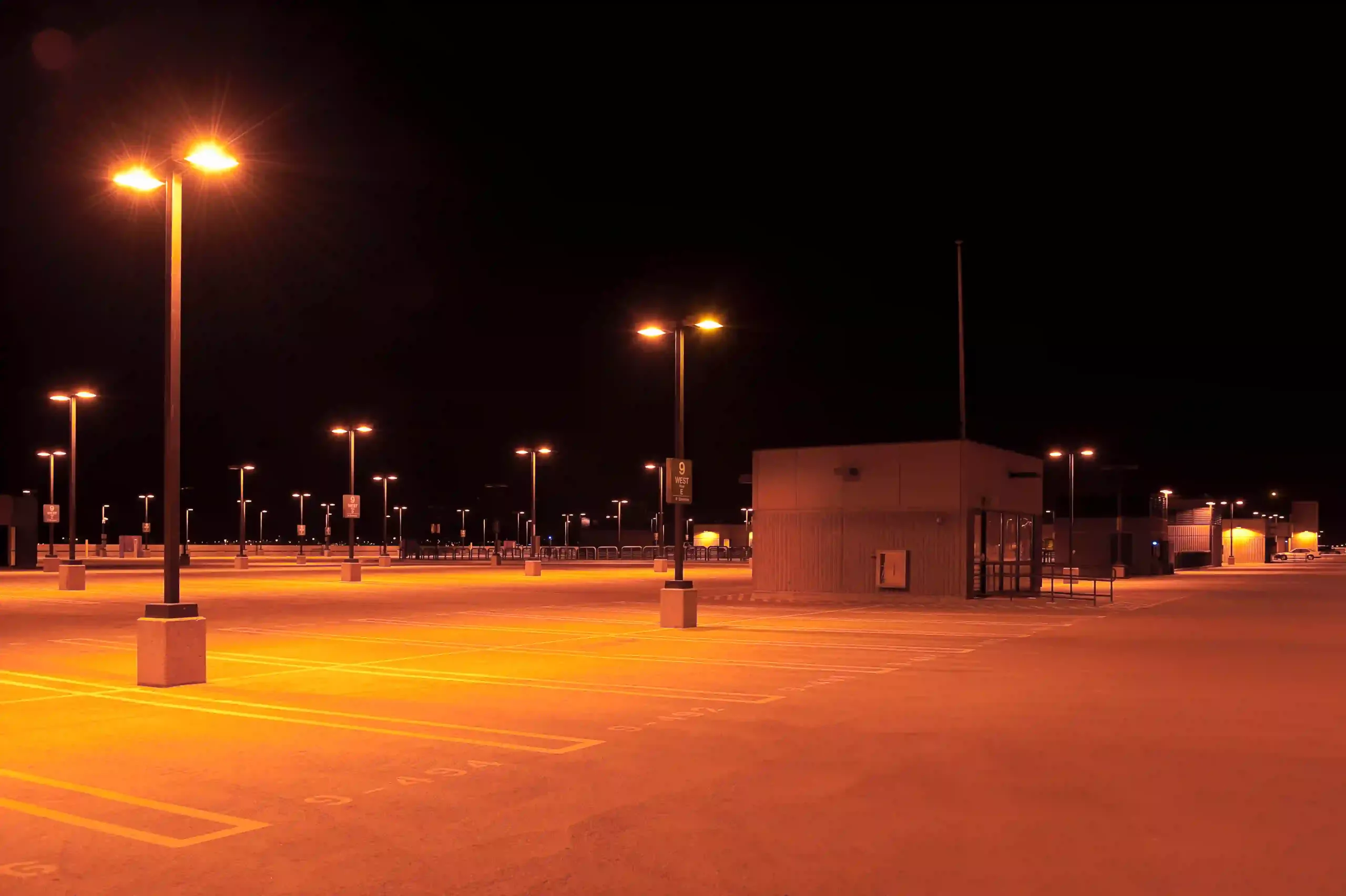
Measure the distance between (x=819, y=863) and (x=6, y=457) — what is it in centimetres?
10557

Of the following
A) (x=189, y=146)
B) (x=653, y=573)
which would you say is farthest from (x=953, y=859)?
(x=653, y=573)

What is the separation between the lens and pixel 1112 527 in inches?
→ 2798

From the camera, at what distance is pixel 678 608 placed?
25984 mm

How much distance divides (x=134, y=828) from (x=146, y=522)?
390 feet

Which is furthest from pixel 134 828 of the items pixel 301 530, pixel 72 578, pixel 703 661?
pixel 301 530

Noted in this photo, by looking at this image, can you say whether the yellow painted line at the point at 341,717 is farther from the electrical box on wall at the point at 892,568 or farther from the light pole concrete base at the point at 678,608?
the electrical box on wall at the point at 892,568

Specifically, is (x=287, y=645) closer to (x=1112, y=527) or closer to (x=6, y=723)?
(x=6, y=723)

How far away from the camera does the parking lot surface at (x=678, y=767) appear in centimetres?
732

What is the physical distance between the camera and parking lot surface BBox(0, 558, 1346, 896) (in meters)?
7.32

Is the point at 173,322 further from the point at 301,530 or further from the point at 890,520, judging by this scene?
the point at 301,530

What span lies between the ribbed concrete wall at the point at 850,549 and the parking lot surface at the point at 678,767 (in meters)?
14.8

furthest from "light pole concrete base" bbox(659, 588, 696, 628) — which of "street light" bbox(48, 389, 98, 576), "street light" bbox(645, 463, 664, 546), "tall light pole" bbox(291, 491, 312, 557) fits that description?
"tall light pole" bbox(291, 491, 312, 557)

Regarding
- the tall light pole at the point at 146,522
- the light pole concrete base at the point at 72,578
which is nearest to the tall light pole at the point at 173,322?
the light pole concrete base at the point at 72,578

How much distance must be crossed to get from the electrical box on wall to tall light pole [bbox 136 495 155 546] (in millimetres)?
83454
